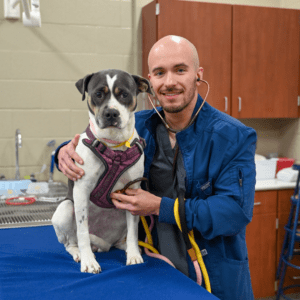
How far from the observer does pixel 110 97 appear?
124 cm

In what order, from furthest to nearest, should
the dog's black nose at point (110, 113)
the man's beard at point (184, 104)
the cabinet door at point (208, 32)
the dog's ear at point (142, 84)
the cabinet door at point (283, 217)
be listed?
the cabinet door at point (283, 217), the cabinet door at point (208, 32), the man's beard at point (184, 104), the dog's ear at point (142, 84), the dog's black nose at point (110, 113)

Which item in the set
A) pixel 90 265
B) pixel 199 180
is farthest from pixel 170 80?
pixel 90 265

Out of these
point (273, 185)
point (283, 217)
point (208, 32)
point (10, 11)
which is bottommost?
point (283, 217)

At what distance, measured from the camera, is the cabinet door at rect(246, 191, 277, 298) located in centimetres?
290

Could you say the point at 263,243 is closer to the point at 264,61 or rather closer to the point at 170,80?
the point at 264,61

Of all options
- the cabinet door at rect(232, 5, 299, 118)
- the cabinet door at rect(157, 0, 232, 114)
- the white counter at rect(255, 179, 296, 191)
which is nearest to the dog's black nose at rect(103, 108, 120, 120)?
the cabinet door at rect(157, 0, 232, 114)

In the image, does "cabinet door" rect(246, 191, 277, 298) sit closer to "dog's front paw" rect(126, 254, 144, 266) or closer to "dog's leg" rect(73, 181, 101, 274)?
"dog's front paw" rect(126, 254, 144, 266)

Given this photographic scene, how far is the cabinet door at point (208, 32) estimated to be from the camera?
2.86 metres

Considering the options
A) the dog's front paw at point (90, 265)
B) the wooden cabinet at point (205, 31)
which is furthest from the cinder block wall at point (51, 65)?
the dog's front paw at point (90, 265)

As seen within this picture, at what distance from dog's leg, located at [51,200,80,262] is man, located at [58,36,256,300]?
15 cm

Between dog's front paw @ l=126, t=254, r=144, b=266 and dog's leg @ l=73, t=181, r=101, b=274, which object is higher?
dog's leg @ l=73, t=181, r=101, b=274

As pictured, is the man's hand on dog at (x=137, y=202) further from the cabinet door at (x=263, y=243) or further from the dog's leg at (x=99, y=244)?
A: the cabinet door at (x=263, y=243)

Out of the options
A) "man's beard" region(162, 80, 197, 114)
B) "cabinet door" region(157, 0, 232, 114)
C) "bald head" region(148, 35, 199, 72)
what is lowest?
"man's beard" region(162, 80, 197, 114)

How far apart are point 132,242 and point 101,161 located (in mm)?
331
